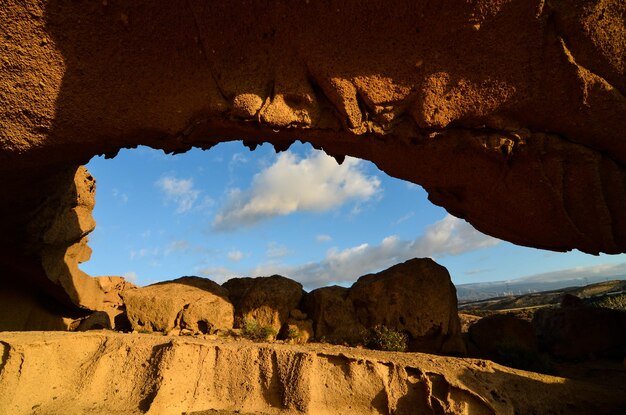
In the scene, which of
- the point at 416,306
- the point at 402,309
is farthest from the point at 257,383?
the point at 416,306

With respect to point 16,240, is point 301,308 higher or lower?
lower

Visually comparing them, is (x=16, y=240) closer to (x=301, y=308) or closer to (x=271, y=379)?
(x=301, y=308)

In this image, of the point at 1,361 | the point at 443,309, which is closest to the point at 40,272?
the point at 1,361

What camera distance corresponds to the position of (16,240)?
452 inches

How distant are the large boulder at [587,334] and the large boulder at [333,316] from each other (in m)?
6.58

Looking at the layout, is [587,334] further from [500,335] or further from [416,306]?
[416,306]

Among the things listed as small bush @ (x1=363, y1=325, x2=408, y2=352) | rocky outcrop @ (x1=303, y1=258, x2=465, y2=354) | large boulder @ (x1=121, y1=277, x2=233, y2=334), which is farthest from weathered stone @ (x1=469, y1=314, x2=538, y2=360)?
large boulder @ (x1=121, y1=277, x2=233, y2=334)

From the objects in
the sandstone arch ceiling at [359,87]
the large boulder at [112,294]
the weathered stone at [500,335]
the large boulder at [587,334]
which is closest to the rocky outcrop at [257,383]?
the weathered stone at [500,335]

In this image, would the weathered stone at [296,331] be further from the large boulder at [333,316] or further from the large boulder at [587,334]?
the large boulder at [587,334]

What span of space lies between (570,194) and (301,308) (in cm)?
738

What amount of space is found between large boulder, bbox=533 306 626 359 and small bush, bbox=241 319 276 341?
874 centimetres

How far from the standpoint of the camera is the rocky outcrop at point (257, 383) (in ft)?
20.6

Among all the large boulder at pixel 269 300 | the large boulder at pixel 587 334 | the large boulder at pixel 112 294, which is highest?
the large boulder at pixel 112 294

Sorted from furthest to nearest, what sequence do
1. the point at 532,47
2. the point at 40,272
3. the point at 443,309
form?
the point at 40,272, the point at 443,309, the point at 532,47
